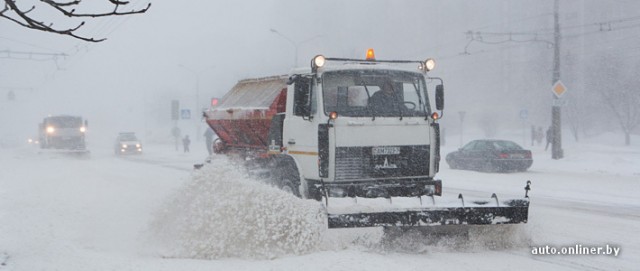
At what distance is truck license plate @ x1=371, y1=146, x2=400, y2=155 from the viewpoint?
8.20m

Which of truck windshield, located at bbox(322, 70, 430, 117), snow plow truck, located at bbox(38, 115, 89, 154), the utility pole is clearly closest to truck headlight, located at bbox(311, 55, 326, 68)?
truck windshield, located at bbox(322, 70, 430, 117)

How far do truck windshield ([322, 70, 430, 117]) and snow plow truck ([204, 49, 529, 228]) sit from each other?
0.04 feet

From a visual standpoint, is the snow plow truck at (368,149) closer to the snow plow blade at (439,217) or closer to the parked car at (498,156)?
the snow plow blade at (439,217)

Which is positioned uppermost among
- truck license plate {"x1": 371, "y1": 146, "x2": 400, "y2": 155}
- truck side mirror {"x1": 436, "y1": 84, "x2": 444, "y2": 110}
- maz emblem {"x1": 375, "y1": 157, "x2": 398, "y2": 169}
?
truck side mirror {"x1": 436, "y1": 84, "x2": 444, "y2": 110}

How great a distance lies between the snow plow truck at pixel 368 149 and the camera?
7.38 metres

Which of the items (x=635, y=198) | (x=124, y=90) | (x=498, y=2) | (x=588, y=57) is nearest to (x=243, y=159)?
(x=635, y=198)

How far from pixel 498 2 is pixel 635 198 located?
7215 centimetres

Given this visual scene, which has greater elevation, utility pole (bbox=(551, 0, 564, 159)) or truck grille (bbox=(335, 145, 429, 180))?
utility pole (bbox=(551, 0, 564, 159))

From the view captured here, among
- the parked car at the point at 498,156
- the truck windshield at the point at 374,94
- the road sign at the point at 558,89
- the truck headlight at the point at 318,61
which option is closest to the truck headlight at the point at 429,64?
the truck windshield at the point at 374,94

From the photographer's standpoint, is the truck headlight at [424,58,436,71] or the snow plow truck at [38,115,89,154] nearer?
the truck headlight at [424,58,436,71]

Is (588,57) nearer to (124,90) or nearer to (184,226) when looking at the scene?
(184,226)

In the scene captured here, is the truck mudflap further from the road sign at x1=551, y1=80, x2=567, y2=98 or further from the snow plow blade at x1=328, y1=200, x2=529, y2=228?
the road sign at x1=551, y1=80, x2=567, y2=98

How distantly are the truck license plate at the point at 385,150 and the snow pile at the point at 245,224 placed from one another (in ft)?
4.38

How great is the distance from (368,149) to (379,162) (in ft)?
0.73
